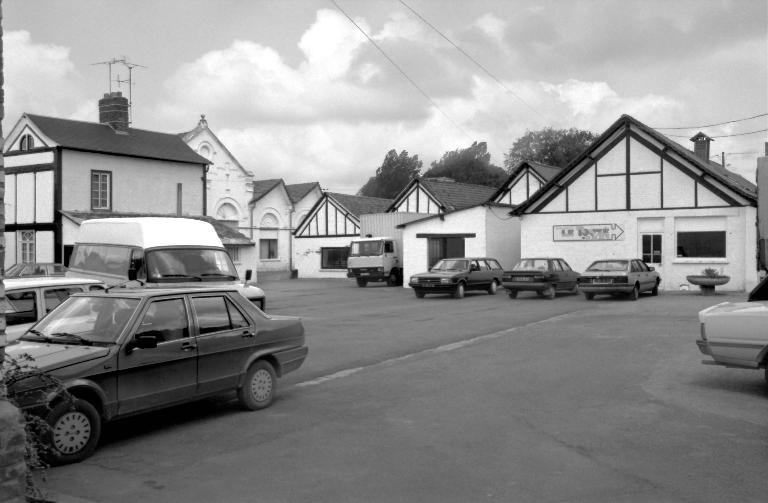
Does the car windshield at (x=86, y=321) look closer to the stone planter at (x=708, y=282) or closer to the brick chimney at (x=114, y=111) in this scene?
the stone planter at (x=708, y=282)

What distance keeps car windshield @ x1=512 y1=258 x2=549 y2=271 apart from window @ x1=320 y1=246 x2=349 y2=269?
21.9m

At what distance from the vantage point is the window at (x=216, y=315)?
8.18 m

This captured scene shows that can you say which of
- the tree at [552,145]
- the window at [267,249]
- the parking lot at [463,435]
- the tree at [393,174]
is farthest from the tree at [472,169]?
the parking lot at [463,435]

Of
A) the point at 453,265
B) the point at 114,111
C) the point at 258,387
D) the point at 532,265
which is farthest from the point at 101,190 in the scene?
the point at 258,387

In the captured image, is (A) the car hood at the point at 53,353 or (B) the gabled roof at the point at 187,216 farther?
(B) the gabled roof at the point at 187,216

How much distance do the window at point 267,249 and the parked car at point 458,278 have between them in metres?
26.8

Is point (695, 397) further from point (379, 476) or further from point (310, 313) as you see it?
point (310, 313)

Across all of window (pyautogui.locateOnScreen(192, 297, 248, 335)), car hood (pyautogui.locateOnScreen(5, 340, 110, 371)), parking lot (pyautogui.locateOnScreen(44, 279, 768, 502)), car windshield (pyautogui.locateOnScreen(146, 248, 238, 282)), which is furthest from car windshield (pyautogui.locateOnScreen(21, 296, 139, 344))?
car windshield (pyautogui.locateOnScreen(146, 248, 238, 282))

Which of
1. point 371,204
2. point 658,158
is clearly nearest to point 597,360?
point 658,158

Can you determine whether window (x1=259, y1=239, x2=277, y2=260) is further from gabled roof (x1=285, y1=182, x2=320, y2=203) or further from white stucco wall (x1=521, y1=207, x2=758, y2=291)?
white stucco wall (x1=521, y1=207, x2=758, y2=291)

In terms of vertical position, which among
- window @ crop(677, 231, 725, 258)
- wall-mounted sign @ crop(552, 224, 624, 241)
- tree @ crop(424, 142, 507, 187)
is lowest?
window @ crop(677, 231, 725, 258)

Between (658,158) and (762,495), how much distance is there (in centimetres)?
2694

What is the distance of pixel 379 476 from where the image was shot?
19.7 ft

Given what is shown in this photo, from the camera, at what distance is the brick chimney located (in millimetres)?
39188
